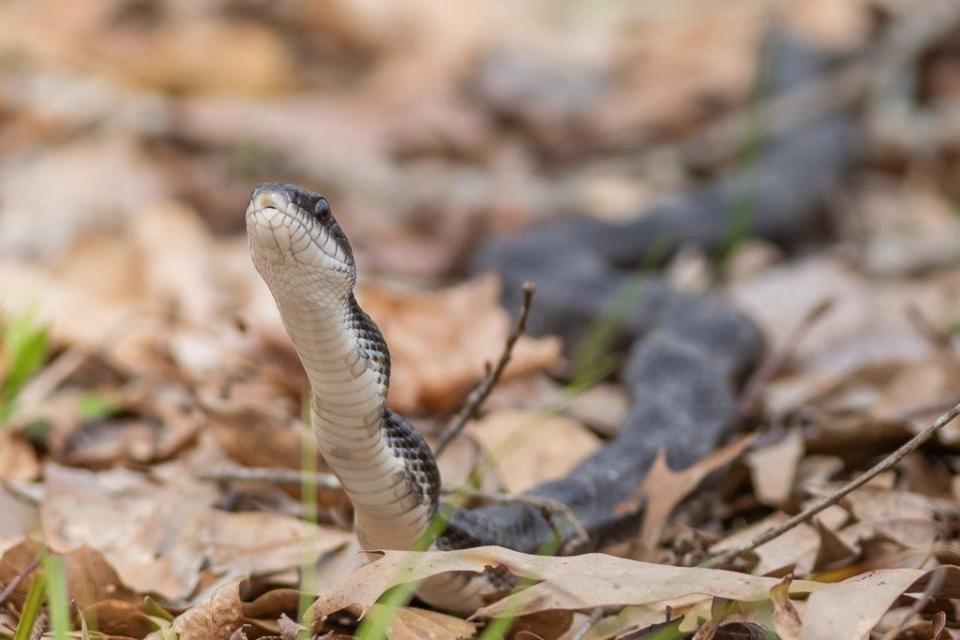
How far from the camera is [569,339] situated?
5.55 meters

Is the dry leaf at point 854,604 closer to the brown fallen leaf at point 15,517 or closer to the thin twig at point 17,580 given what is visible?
the thin twig at point 17,580

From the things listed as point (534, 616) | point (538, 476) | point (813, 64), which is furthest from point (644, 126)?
point (534, 616)

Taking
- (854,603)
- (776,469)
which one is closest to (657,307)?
(776,469)

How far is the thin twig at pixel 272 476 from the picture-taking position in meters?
A: 3.22

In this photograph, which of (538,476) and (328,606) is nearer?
(328,606)

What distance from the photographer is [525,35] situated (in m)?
9.96

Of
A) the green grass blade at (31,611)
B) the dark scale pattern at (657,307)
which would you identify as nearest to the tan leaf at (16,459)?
the green grass blade at (31,611)

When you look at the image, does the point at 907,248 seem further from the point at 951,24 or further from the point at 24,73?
the point at 24,73

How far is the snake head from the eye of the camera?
7.99ft

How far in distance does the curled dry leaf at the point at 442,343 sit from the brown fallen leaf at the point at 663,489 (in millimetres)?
880

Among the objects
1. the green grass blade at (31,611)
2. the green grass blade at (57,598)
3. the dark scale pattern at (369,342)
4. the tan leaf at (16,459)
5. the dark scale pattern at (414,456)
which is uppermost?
the dark scale pattern at (369,342)

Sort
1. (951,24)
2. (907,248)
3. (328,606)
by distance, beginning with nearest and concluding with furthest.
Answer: (328,606) → (907,248) → (951,24)

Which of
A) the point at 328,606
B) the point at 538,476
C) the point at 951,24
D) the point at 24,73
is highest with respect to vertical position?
the point at 951,24

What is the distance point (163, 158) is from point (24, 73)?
4.17 feet
